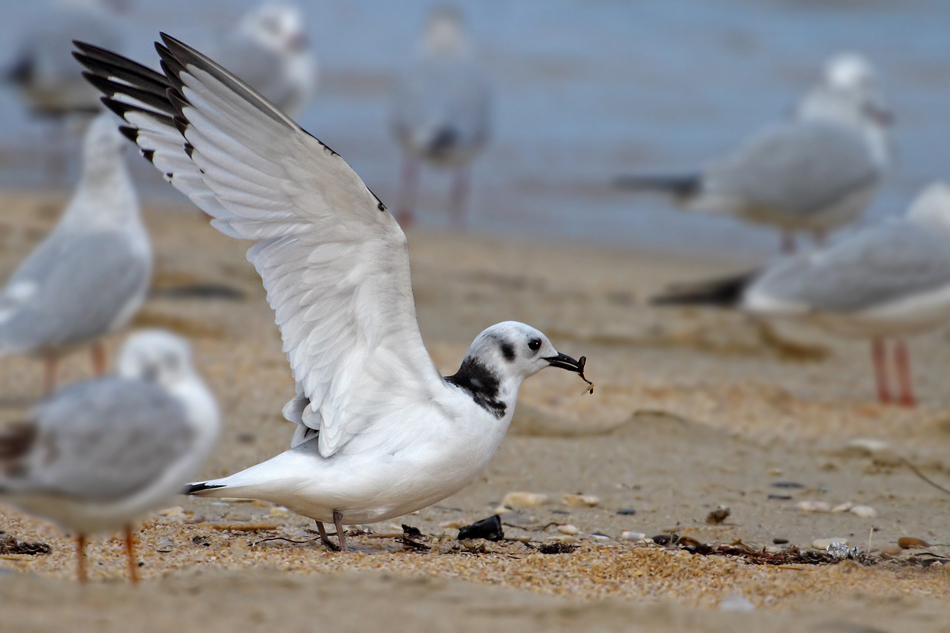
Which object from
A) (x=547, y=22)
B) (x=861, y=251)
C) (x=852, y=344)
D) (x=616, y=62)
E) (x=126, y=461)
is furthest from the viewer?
Result: (x=547, y=22)

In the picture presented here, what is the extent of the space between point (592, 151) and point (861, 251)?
6.99 meters

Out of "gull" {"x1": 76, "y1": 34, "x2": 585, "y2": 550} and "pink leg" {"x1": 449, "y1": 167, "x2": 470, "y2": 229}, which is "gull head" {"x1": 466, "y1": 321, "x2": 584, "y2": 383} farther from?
"pink leg" {"x1": 449, "y1": 167, "x2": 470, "y2": 229}

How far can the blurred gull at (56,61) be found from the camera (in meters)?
12.2

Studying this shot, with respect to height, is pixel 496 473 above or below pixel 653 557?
above

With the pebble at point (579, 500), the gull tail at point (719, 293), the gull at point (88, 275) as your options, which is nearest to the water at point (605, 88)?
the gull tail at point (719, 293)

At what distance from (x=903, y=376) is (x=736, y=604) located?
13.5ft

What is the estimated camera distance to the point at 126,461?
2559mm

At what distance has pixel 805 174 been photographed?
8.97 m

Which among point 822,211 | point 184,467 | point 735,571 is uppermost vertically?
point 822,211

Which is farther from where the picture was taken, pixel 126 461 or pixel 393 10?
pixel 393 10

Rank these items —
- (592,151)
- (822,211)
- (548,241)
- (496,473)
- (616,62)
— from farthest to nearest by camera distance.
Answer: (616,62) → (592,151) → (548,241) → (822,211) → (496,473)

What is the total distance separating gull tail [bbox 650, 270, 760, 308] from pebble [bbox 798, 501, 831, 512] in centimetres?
264

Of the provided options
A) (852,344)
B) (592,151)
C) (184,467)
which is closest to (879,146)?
(852,344)

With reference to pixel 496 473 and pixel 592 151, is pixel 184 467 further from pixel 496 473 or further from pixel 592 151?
pixel 592 151
